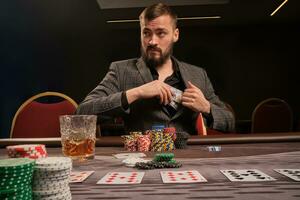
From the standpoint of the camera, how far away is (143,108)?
224cm

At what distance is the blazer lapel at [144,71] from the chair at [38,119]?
0.51 metres

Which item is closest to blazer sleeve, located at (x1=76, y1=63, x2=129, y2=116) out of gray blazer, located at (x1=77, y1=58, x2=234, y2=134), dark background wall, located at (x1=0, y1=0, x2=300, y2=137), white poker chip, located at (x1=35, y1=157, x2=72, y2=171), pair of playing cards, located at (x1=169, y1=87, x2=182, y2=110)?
gray blazer, located at (x1=77, y1=58, x2=234, y2=134)

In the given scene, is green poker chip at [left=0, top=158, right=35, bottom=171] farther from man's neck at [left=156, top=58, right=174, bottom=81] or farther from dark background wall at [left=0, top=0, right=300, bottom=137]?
dark background wall at [left=0, top=0, right=300, bottom=137]

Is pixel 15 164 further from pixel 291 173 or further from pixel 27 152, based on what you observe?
pixel 291 173

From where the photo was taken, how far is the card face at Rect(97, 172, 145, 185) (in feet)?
2.73

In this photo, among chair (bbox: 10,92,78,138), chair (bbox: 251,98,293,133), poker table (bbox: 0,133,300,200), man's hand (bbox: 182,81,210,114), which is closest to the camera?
poker table (bbox: 0,133,300,200)

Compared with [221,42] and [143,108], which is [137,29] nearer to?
[221,42]

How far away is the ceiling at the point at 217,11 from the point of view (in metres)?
5.61

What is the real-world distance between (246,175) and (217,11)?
555 centimetres

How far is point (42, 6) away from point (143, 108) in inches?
162

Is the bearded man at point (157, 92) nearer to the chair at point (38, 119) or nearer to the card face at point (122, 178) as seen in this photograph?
the chair at point (38, 119)

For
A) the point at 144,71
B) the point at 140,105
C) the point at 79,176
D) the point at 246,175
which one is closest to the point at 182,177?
the point at 246,175

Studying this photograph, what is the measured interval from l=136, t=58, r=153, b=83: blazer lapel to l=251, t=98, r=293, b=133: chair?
7.12 feet

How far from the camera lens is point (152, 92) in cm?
203
